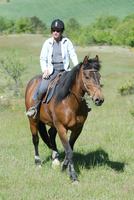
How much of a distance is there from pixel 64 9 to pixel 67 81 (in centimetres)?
14505

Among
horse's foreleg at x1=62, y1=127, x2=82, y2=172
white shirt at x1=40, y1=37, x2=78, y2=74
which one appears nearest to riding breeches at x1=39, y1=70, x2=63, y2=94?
white shirt at x1=40, y1=37, x2=78, y2=74

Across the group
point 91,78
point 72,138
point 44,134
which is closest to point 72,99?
point 91,78

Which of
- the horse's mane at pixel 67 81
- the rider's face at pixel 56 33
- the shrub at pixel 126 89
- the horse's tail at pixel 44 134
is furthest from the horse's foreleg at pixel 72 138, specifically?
the shrub at pixel 126 89

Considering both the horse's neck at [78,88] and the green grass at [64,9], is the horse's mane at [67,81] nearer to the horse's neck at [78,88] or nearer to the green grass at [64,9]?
the horse's neck at [78,88]

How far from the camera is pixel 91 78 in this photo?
725 centimetres

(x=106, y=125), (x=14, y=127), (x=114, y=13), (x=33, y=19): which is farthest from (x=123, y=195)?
(x=114, y=13)

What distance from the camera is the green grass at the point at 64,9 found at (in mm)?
146500

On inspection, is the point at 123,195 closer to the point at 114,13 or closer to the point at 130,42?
the point at 130,42

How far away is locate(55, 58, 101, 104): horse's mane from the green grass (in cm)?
13741

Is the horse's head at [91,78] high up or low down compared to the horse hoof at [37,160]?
up

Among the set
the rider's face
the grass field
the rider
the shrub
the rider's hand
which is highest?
the rider's face

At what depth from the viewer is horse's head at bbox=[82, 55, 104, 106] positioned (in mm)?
7066

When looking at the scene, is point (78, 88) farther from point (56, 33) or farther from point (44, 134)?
point (44, 134)

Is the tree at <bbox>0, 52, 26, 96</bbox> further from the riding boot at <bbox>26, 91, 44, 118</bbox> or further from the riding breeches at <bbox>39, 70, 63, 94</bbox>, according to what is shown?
the riding breeches at <bbox>39, 70, 63, 94</bbox>
